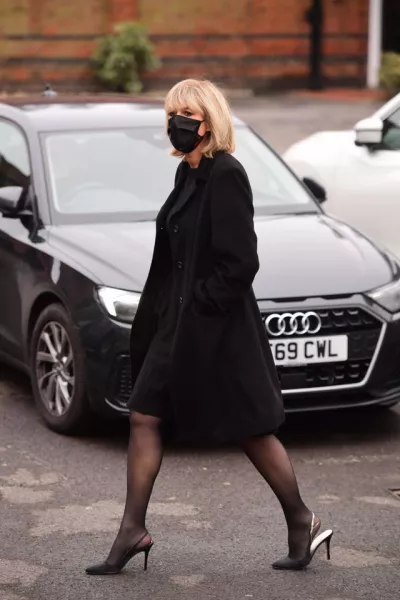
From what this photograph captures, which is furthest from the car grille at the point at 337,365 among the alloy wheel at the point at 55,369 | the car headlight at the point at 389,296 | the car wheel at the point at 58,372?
the alloy wheel at the point at 55,369

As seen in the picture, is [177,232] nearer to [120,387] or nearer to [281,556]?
[281,556]

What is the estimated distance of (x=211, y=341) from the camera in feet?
17.3

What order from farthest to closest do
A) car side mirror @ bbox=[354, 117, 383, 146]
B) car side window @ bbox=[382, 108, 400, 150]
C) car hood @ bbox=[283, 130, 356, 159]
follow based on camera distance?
car hood @ bbox=[283, 130, 356, 159] → car side window @ bbox=[382, 108, 400, 150] → car side mirror @ bbox=[354, 117, 383, 146]

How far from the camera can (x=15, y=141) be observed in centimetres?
852

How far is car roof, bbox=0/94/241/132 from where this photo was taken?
850 cm

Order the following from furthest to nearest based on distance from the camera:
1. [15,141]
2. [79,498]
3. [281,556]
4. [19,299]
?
[15,141], [19,299], [79,498], [281,556]

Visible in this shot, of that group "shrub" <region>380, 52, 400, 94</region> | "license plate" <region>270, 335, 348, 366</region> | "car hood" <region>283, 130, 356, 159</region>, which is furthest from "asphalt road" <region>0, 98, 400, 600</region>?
"shrub" <region>380, 52, 400, 94</region>

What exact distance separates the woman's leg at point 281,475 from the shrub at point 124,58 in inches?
961

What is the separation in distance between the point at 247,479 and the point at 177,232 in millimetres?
1798

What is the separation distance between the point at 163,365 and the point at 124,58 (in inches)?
962

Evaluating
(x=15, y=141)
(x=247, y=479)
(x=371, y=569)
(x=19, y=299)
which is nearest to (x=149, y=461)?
(x=371, y=569)

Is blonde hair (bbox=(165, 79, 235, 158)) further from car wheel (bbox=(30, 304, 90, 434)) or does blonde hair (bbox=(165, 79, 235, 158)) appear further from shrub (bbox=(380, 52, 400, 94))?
shrub (bbox=(380, 52, 400, 94))

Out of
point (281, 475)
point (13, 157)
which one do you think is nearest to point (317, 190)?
point (13, 157)

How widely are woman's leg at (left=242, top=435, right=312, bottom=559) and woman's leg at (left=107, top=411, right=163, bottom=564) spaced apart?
1.02 ft
